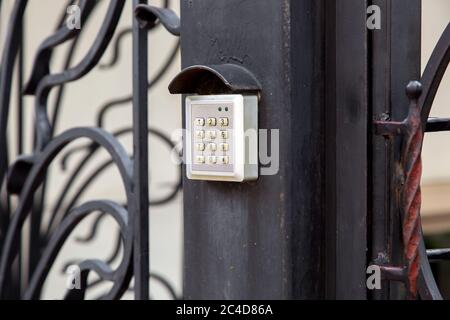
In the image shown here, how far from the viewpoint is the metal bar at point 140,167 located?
1694mm

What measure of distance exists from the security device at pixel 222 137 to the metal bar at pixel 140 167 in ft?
0.71

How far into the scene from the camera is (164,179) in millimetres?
4230

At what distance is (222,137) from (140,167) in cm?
30

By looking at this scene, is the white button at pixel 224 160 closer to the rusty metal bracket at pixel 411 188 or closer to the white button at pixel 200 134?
the white button at pixel 200 134

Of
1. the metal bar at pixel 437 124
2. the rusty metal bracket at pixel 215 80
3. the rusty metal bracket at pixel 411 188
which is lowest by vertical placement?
the rusty metal bracket at pixel 411 188

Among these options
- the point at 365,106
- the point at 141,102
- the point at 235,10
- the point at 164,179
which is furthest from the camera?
the point at 164,179

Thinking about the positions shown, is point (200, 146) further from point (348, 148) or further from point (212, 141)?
point (348, 148)

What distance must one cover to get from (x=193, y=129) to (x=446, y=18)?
23.5 inches

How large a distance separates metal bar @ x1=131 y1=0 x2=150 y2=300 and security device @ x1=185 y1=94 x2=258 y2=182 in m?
0.22

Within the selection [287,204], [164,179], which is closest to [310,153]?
[287,204]

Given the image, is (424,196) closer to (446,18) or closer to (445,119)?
(446,18)

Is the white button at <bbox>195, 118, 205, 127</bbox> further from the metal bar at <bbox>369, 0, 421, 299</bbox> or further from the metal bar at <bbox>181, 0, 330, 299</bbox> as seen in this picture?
the metal bar at <bbox>369, 0, 421, 299</bbox>

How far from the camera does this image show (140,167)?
1701mm

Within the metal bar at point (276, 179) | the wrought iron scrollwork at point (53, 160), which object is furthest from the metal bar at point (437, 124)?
the wrought iron scrollwork at point (53, 160)
